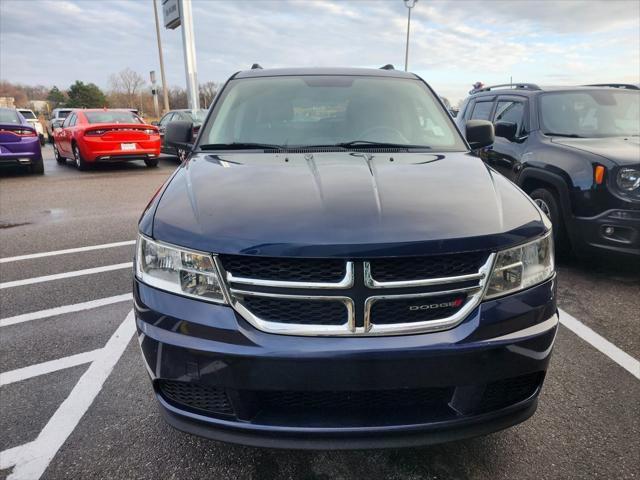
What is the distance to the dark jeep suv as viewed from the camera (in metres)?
3.86

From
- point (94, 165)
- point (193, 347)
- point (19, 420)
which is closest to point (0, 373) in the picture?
point (19, 420)

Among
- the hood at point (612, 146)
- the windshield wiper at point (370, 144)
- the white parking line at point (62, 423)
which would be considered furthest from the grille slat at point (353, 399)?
the hood at point (612, 146)

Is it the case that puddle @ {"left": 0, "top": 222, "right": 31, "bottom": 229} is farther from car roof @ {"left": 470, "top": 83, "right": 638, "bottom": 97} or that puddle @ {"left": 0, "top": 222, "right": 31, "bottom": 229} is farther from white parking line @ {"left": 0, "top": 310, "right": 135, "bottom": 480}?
car roof @ {"left": 470, "top": 83, "right": 638, "bottom": 97}

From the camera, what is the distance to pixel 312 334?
159 cm

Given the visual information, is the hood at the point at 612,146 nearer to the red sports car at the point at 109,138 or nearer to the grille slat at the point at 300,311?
the grille slat at the point at 300,311

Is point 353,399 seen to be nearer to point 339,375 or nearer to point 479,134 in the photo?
point 339,375

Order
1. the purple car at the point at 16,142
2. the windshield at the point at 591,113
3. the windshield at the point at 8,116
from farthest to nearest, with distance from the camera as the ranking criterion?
the windshield at the point at 8,116 → the purple car at the point at 16,142 → the windshield at the point at 591,113

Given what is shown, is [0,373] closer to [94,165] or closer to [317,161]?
[317,161]

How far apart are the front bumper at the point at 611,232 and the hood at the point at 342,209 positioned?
2111 mm

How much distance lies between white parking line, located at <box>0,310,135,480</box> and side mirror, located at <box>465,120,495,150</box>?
271 cm

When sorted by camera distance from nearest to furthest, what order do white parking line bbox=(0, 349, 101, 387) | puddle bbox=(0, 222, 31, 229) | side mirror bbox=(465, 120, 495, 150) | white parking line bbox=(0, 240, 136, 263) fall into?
1. white parking line bbox=(0, 349, 101, 387)
2. side mirror bbox=(465, 120, 495, 150)
3. white parking line bbox=(0, 240, 136, 263)
4. puddle bbox=(0, 222, 31, 229)

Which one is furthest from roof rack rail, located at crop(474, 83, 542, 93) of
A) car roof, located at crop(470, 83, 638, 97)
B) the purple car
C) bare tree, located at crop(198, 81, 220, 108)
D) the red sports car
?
bare tree, located at crop(198, 81, 220, 108)

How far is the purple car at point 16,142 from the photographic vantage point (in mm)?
10039

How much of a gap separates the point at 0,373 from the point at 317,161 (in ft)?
7.30
